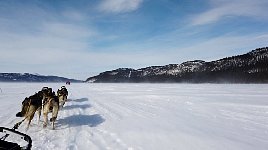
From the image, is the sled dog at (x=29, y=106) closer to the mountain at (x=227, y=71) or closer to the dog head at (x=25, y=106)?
the dog head at (x=25, y=106)

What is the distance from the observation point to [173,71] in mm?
185750

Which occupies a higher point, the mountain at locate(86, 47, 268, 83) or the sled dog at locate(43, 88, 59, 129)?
the mountain at locate(86, 47, 268, 83)

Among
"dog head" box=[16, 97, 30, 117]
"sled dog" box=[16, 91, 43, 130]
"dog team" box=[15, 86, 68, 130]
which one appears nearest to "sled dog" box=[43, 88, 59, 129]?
"dog team" box=[15, 86, 68, 130]

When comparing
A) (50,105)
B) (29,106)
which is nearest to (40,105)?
(50,105)

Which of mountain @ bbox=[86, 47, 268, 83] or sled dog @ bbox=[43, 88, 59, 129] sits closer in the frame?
sled dog @ bbox=[43, 88, 59, 129]

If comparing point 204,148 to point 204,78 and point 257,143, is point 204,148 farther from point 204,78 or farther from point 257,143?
point 204,78

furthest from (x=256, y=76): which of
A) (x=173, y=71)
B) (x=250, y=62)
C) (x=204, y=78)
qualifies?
(x=173, y=71)

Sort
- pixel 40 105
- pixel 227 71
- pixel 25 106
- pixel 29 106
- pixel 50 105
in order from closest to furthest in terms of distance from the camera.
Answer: pixel 29 106, pixel 25 106, pixel 40 105, pixel 50 105, pixel 227 71

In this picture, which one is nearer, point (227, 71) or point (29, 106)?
point (29, 106)

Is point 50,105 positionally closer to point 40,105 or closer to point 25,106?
point 40,105

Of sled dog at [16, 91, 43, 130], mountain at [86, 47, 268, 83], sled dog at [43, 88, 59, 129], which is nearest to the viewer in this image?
sled dog at [16, 91, 43, 130]

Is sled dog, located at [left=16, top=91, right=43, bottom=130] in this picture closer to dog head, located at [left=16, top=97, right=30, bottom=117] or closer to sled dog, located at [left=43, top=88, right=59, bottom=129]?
dog head, located at [left=16, top=97, right=30, bottom=117]

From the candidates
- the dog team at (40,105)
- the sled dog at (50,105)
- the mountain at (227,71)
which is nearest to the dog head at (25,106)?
the dog team at (40,105)

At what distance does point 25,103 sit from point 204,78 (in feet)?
465
